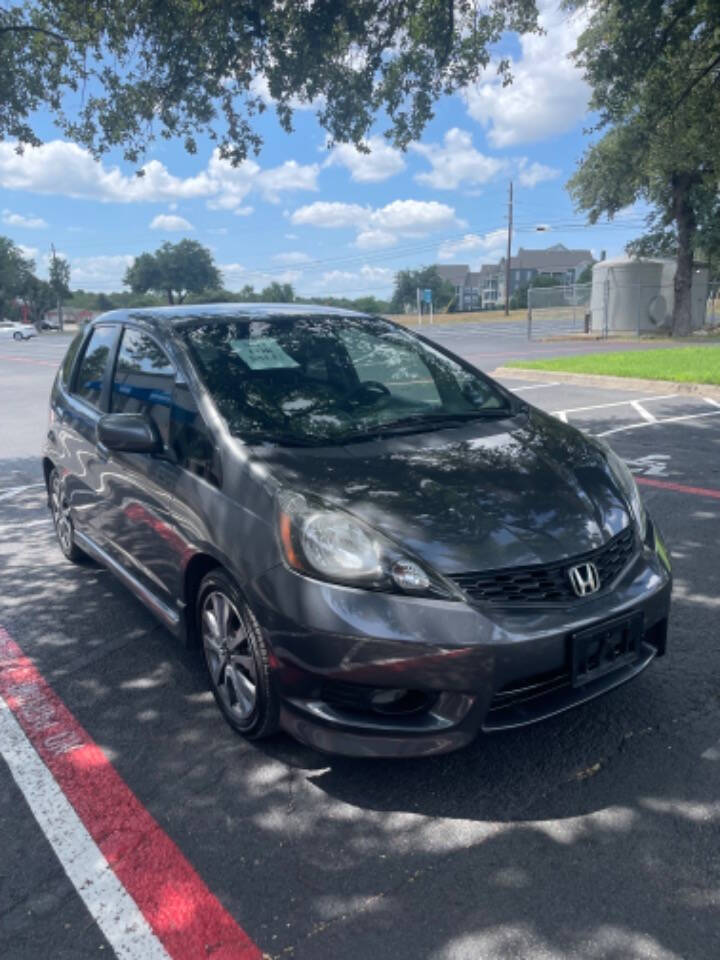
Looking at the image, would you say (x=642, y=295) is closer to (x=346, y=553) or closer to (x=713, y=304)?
(x=713, y=304)

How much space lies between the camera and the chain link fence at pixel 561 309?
3612cm

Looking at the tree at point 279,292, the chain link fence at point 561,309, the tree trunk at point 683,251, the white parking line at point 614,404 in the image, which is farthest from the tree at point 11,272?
the white parking line at point 614,404

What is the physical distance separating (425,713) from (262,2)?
326 inches

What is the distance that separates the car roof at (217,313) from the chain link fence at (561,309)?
31.9m

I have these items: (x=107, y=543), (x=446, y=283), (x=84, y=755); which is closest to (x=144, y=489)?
(x=107, y=543)

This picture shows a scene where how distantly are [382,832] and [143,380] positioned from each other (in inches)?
97.2

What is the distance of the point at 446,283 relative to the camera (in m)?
103

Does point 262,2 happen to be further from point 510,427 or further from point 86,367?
point 510,427

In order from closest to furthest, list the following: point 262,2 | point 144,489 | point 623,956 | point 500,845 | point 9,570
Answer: point 623,956 → point 500,845 → point 144,489 → point 9,570 → point 262,2

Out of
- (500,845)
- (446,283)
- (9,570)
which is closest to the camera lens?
(500,845)

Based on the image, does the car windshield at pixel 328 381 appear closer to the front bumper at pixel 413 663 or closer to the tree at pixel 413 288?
the front bumper at pixel 413 663

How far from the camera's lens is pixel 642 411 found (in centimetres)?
1028

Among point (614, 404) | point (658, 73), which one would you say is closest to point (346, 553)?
point (614, 404)

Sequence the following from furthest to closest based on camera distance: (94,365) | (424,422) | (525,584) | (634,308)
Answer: (634,308)
(94,365)
(424,422)
(525,584)
